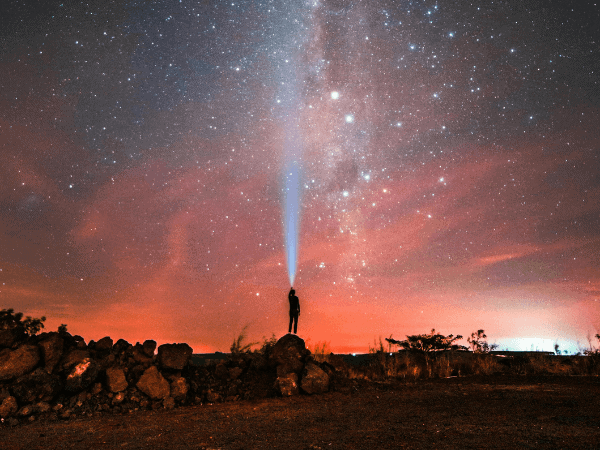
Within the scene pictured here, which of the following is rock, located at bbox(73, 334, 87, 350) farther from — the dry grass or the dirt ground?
the dry grass

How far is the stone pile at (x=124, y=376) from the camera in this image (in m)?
8.44

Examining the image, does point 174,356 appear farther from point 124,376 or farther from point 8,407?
point 8,407

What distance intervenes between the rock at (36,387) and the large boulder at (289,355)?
16.3ft

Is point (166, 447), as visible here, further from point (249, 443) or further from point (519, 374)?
point (519, 374)

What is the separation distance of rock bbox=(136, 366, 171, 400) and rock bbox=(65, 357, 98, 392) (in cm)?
105

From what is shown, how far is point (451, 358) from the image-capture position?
1554cm

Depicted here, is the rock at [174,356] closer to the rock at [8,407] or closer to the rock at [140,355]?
the rock at [140,355]

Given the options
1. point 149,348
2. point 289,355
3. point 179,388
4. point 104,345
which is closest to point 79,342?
point 104,345

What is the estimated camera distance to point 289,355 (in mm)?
10438

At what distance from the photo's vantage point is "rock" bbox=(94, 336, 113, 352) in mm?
10266

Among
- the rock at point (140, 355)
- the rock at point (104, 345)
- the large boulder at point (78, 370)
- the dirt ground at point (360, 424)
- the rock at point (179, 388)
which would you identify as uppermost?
the rock at point (104, 345)

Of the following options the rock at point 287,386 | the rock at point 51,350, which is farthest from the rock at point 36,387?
the rock at point 287,386

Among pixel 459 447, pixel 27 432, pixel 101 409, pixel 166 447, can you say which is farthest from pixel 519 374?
pixel 27 432

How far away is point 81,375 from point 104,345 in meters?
1.49
